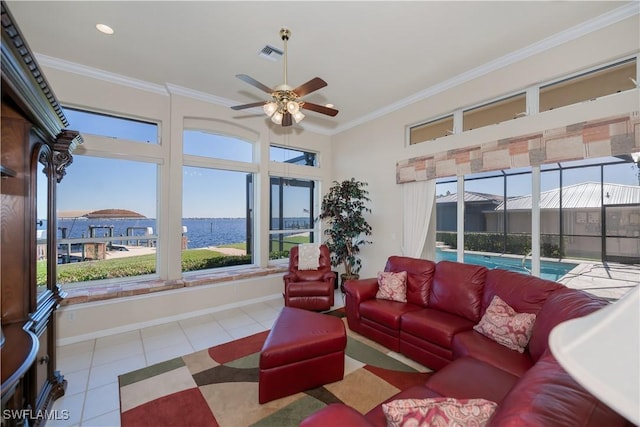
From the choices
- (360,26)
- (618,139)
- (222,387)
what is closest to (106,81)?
(360,26)

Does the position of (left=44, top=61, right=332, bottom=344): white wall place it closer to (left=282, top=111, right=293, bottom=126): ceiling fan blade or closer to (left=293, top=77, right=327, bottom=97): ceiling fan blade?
(left=282, top=111, right=293, bottom=126): ceiling fan blade

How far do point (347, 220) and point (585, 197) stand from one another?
3147 mm

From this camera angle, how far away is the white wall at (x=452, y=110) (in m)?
2.62

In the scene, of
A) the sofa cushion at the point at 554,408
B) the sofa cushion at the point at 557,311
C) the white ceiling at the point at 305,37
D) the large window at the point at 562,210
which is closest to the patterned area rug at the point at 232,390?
the sofa cushion at the point at 557,311

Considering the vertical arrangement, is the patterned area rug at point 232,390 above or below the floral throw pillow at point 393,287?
below

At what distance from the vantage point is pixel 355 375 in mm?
2512

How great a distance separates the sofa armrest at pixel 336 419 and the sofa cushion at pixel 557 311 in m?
1.39

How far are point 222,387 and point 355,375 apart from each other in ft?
4.00

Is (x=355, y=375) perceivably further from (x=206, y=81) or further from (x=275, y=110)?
(x=206, y=81)

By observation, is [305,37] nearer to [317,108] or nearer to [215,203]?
[317,108]

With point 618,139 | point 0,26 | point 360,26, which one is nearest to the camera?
point 0,26

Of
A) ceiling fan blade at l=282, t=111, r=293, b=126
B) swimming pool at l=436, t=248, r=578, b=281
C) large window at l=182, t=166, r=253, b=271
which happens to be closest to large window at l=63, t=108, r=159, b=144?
large window at l=182, t=166, r=253, b=271

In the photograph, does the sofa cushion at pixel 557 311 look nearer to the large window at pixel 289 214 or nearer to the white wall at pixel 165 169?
the white wall at pixel 165 169

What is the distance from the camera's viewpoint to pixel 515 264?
11.2ft
